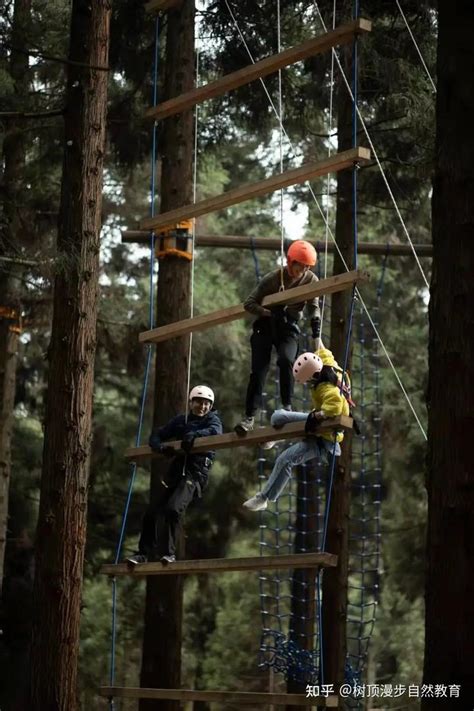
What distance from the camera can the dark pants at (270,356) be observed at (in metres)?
7.99

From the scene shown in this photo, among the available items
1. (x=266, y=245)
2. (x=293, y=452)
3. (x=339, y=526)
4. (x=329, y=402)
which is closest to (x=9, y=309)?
(x=266, y=245)

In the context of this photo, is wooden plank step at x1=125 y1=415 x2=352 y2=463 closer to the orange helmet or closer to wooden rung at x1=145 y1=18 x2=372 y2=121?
the orange helmet

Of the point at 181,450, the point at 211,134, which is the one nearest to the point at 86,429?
the point at 181,450

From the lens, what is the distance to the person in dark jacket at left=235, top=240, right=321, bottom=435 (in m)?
7.89

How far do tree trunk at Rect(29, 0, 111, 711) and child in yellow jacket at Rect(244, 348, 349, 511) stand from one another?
1165 millimetres

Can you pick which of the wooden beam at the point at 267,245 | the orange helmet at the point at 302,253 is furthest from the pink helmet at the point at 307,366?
the wooden beam at the point at 267,245

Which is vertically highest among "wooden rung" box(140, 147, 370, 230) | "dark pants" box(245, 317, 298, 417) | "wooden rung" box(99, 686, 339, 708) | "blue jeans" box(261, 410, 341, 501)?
"wooden rung" box(140, 147, 370, 230)

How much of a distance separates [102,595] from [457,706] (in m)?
Result: 15.1

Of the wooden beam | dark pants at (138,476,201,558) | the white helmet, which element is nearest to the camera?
dark pants at (138,476,201,558)

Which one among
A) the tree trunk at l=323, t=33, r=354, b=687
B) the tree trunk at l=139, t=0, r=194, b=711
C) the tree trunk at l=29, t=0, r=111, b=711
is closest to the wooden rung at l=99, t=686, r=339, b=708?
the tree trunk at l=29, t=0, r=111, b=711

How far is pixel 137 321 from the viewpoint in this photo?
14516 millimetres

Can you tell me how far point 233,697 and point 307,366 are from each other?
77.4 inches

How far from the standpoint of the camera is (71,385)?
25.8ft

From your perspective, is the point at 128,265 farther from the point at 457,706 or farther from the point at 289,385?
the point at 457,706
